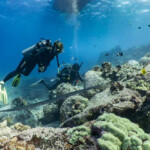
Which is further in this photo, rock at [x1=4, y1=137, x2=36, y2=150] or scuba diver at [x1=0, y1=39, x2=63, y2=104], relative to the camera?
scuba diver at [x1=0, y1=39, x2=63, y2=104]

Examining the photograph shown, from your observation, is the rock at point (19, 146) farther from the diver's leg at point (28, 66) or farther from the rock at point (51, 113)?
the diver's leg at point (28, 66)

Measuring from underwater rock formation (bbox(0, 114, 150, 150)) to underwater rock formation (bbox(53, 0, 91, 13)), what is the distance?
2613 cm

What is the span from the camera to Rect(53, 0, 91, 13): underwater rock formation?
26281 millimetres

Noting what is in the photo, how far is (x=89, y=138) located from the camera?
2902 mm

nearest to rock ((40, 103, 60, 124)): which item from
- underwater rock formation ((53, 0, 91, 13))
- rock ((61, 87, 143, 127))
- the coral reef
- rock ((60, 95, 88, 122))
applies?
the coral reef

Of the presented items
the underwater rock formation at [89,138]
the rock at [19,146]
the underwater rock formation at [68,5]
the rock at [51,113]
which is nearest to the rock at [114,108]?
the underwater rock formation at [89,138]

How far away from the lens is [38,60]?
8344 mm

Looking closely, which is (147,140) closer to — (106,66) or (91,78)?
(91,78)

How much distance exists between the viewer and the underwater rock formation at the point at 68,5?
2628 cm

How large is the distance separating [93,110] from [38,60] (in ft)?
15.6

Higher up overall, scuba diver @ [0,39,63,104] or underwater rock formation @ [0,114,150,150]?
scuba diver @ [0,39,63,104]

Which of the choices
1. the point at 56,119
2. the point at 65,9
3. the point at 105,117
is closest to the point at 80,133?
the point at 105,117

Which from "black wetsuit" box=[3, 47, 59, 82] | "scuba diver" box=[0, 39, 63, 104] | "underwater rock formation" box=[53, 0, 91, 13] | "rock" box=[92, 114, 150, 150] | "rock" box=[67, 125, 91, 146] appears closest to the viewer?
"rock" box=[92, 114, 150, 150]

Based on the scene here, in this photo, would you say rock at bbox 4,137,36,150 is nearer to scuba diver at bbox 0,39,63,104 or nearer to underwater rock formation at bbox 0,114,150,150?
underwater rock formation at bbox 0,114,150,150
